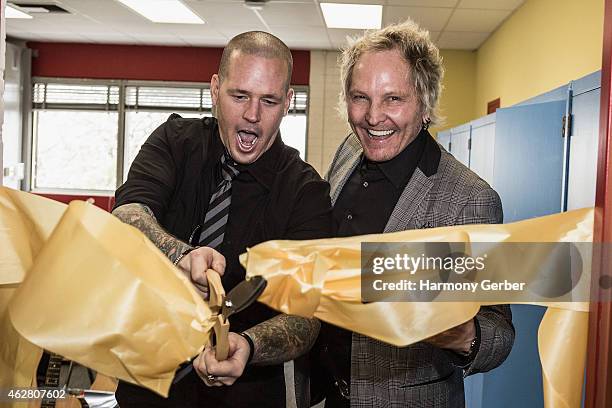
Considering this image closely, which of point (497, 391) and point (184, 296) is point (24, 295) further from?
point (497, 391)

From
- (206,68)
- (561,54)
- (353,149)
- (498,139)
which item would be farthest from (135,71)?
(353,149)

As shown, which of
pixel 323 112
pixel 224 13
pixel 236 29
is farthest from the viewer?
pixel 323 112

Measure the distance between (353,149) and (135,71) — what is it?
6.80 m

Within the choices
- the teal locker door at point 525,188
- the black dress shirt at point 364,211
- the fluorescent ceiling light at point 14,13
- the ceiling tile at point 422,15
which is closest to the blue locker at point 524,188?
the teal locker door at point 525,188

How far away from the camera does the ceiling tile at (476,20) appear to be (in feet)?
16.9

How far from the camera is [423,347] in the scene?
1.27 m

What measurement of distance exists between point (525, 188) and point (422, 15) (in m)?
3.26

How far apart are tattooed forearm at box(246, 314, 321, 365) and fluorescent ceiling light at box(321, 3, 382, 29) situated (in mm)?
4331

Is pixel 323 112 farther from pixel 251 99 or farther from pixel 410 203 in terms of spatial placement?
pixel 251 99

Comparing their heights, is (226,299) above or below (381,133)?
below

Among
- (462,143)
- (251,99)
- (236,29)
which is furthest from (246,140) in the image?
(236,29)

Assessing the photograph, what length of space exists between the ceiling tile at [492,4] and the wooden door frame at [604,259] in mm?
4331

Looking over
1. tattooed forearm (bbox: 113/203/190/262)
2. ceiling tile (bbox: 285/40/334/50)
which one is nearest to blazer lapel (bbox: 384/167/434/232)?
tattooed forearm (bbox: 113/203/190/262)

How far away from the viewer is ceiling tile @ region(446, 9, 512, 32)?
5160 millimetres
